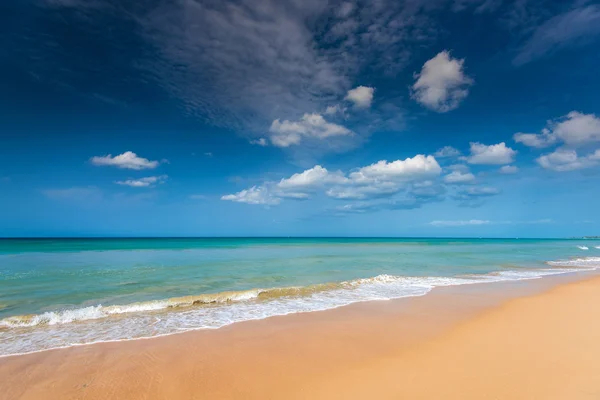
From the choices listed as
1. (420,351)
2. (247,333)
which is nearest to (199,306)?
(247,333)

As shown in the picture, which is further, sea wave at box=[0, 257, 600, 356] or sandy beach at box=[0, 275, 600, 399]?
sea wave at box=[0, 257, 600, 356]

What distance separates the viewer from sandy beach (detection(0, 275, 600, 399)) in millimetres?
4375

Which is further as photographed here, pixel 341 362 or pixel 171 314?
pixel 171 314

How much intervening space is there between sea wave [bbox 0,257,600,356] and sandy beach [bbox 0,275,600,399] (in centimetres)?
72

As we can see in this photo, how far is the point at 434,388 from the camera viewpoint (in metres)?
4.33

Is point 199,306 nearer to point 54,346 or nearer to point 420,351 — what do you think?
point 54,346

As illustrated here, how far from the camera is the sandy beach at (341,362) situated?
437cm

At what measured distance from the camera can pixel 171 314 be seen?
8.90 meters

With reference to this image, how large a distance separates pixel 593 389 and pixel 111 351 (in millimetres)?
8583

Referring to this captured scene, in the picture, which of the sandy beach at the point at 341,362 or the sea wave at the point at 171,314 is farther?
the sea wave at the point at 171,314

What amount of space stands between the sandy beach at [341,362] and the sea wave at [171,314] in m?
0.72

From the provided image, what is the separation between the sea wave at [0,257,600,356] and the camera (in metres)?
6.95

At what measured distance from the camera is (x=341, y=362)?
5.36 meters

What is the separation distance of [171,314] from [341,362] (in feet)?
19.7
